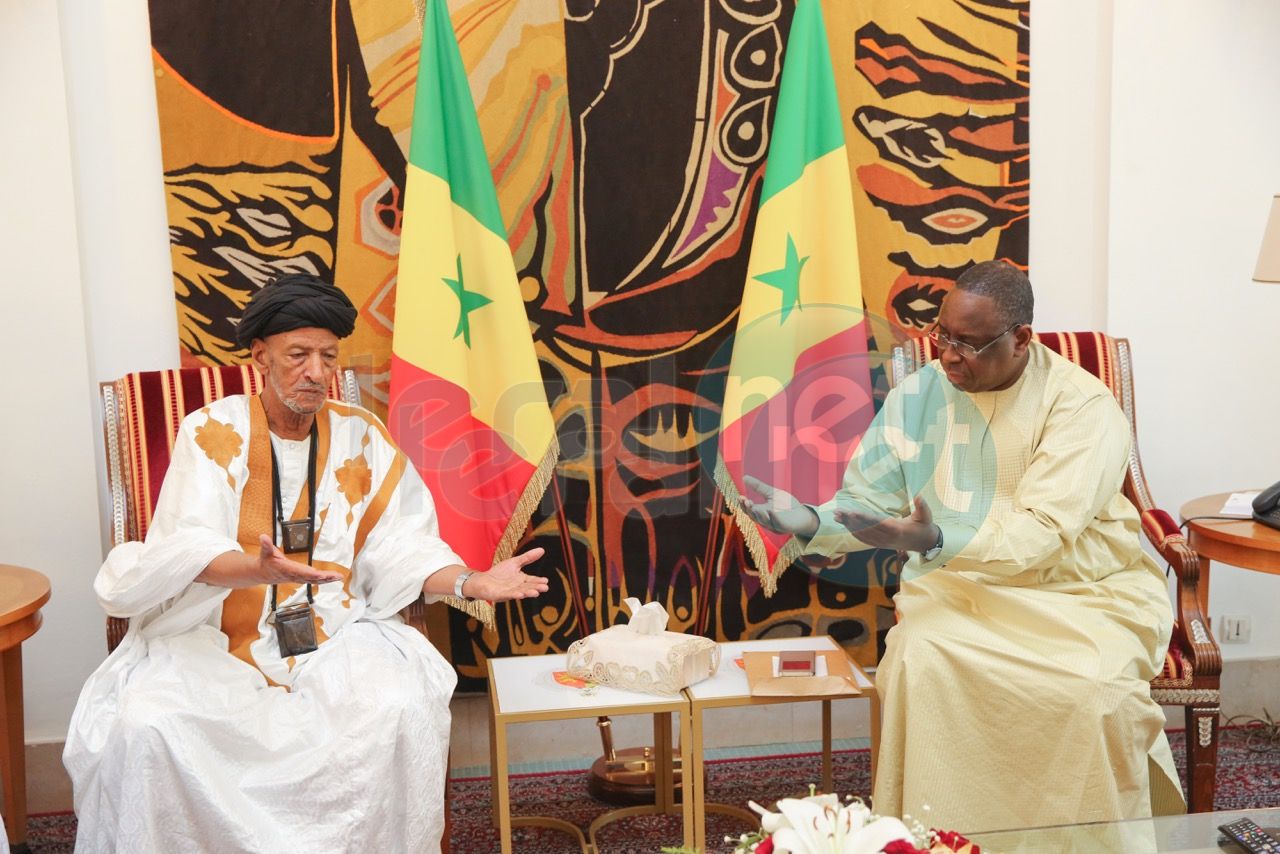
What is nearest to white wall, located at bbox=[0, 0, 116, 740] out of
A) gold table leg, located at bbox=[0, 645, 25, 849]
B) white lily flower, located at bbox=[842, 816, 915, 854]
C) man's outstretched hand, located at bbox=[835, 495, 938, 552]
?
gold table leg, located at bbox=[0, 645, 25, 849]

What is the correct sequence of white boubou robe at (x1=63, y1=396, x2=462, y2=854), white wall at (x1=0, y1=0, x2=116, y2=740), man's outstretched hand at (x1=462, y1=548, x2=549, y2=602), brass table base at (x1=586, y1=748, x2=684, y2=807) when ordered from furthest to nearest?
brass table base at (x1=586, y1=748, x2=684, y2=807), white wall at (x1=0, y1=0, x2=116, y2=740), man's outstretched hand at (x1=462, y1=548, x2=549, y2=602), white boubou robe at (x1=63, y1=396, x2=462, y2=854)

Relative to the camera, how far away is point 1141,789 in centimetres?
300

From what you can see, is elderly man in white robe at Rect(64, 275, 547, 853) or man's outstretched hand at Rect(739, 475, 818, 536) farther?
man's outstretched hand at Rect(739, 475, 818, 536)

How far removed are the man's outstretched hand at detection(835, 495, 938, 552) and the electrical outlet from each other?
6.10ft

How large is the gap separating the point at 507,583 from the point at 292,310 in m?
0.82

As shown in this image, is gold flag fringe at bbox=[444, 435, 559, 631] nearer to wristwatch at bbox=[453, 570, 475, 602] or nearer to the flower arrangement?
wristwatch at bbox=[453, 570, 475, 602]

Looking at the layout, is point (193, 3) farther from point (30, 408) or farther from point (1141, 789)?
point (1141, 789)

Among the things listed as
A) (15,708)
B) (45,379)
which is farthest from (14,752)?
(45,379)

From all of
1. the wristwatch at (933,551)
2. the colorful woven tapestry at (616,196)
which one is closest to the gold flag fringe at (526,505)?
the colorful woven tapestry at (616,196)

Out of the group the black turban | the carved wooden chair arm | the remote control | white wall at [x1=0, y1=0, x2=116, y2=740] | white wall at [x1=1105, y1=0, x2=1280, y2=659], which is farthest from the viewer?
white wall at [x1=1105, y1=0, x2=1280, y2=659]

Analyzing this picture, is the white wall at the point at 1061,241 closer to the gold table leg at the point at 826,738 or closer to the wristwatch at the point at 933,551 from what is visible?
the wristwatch at the point at 933,551

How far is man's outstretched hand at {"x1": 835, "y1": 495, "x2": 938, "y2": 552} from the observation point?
2.93 metres

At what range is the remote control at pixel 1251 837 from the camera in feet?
7.33

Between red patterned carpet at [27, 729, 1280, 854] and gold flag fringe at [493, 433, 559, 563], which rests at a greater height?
gold flag fringe at [493, 433, 559, 563]
